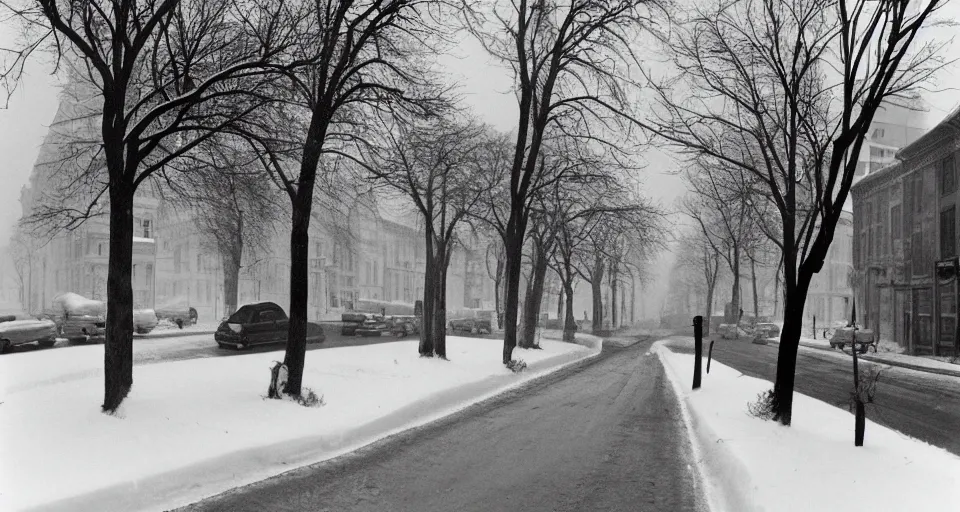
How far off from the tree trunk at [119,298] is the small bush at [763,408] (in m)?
8.78

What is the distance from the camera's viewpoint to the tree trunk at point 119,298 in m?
8.70

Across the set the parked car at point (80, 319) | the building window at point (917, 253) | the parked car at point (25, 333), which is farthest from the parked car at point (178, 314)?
the building window at point (917, 253)

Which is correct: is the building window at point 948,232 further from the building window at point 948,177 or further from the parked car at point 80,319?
the parked car at point 80,319

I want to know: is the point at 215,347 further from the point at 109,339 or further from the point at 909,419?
the point at 909,419

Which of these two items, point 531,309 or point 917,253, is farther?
point 917,253

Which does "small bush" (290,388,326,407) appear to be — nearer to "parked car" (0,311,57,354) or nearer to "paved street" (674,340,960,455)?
"paved street" (674,340,960,455)

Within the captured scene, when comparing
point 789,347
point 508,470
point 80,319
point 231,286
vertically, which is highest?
point 231,286

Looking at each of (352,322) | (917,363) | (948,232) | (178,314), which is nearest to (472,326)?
(352,322)

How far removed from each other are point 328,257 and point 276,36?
50068 mm

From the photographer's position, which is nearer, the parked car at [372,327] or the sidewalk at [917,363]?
the sidewalk at [917,363]

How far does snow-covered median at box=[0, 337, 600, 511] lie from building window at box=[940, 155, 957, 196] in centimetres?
2188

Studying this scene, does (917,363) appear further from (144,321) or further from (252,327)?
(144,321)

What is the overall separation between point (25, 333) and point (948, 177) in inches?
1287

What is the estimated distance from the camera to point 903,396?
1440 cm
